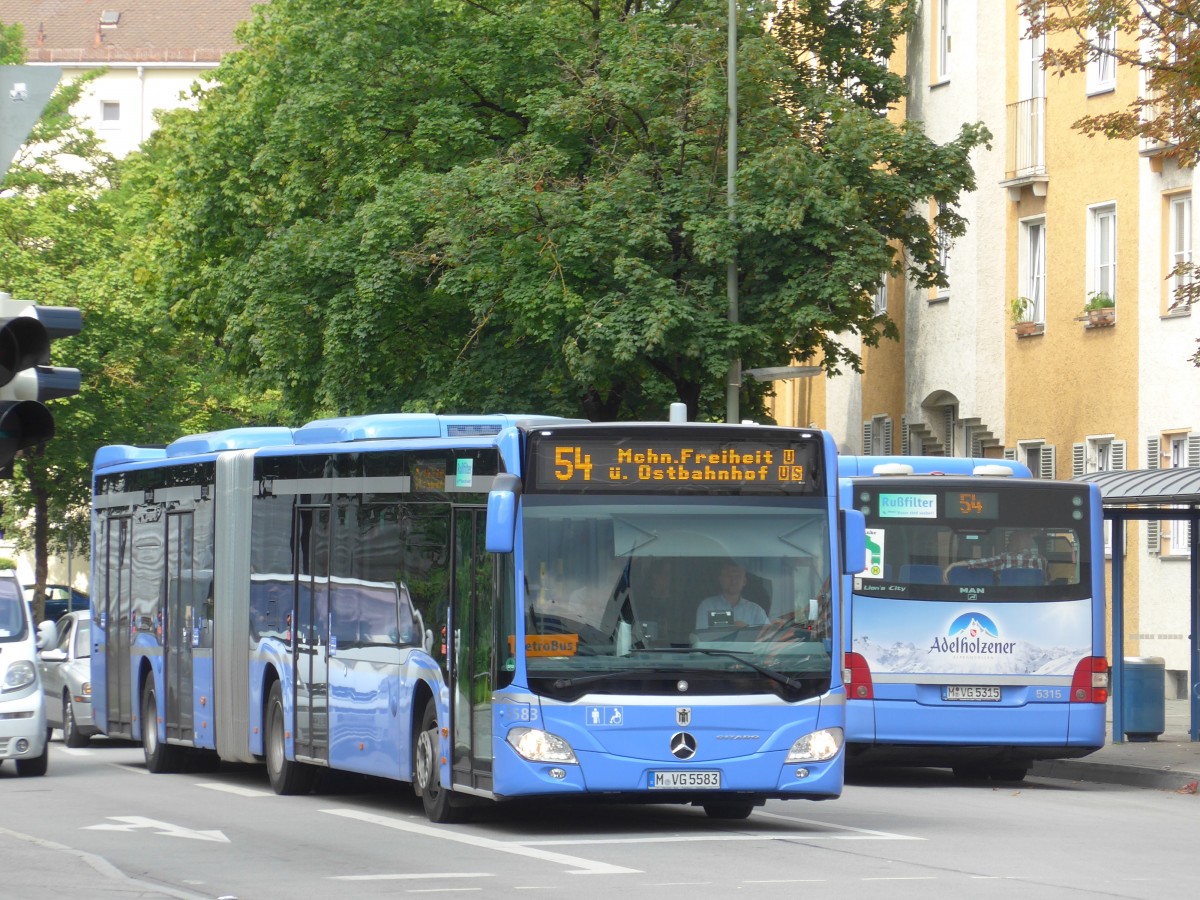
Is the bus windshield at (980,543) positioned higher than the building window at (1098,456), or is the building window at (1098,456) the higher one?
the building window at (1098,456)

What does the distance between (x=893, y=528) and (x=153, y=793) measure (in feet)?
21.3

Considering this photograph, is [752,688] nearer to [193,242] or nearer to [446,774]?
[446,774]

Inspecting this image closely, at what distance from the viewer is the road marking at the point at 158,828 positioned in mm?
14516

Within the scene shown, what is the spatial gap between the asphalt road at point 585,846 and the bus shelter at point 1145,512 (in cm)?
303

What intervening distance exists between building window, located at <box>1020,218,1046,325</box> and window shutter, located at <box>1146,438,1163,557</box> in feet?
12.2

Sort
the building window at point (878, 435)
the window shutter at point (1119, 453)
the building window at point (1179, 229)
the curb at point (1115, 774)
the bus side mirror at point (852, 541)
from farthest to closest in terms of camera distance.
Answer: the building window at point (878, 435)
the window shutter at point (1119, 453)
the building window at point (1179, 229)
the curb at point (1115, 774)
the bus side mirror at point (852, 541)

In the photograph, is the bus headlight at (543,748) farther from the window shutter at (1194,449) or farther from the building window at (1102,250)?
the building window at (1102,250)

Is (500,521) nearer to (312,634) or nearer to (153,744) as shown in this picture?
(312,634)

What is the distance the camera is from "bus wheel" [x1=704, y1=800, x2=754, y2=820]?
15.6 metres

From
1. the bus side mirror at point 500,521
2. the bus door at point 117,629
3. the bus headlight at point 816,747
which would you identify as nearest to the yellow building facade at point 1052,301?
the bus door at point 117,629

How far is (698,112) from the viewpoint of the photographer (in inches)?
1276

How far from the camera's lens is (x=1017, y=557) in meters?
19.9

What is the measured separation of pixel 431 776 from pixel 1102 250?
872 inches

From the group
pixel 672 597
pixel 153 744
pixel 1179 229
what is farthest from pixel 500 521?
pixel 1179 229
